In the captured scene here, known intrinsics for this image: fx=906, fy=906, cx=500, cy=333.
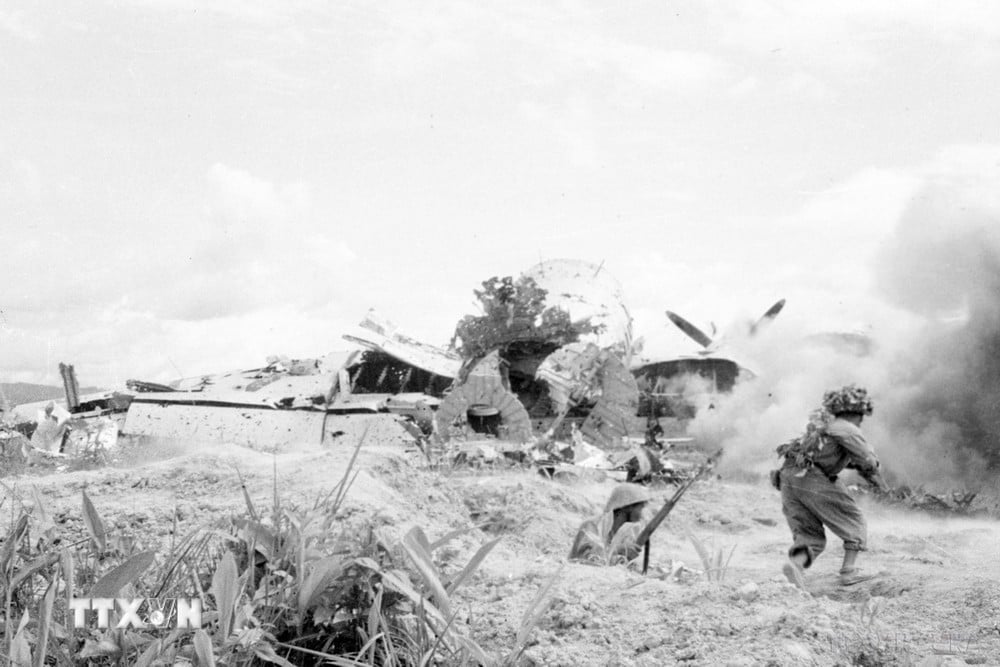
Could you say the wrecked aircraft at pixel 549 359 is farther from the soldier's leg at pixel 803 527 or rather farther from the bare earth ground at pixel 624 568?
the soldier's leg at pixel 803 527

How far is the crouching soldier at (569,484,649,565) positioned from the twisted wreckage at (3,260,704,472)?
7.26 m

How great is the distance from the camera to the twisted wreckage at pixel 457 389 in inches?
607

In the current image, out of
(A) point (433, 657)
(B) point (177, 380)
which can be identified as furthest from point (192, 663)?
(B) point (177, 380)

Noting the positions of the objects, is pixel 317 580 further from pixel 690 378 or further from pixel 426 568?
pixel 690 378

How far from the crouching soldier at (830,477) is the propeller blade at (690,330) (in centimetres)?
2267

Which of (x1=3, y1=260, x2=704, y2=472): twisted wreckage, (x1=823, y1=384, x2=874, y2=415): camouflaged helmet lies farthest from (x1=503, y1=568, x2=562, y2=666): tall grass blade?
(x1=3, y1=260, x2=704, y2=472): twisted wreckage

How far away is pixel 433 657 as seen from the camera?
2646mm

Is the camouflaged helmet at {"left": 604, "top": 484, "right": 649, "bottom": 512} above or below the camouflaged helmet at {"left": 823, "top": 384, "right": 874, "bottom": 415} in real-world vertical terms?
below

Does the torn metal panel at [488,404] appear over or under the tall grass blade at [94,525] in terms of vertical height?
under

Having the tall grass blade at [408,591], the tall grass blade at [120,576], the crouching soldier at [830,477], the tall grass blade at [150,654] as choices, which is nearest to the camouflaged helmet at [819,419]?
the crouching soldier at [830,477]

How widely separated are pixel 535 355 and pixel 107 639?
54.8 ft

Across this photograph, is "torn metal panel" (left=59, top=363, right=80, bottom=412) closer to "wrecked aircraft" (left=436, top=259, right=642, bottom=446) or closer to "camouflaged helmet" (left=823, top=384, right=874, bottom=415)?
"wrecked aircraft" (left=436, top=259, right=642, bottom=446)

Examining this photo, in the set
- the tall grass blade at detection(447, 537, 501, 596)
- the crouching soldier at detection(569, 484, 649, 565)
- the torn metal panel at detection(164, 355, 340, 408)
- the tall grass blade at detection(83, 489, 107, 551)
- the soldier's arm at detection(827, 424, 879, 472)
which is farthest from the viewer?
the torn metal panel at detection(164, 355, 340, 408)

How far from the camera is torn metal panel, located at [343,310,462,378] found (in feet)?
63.5
